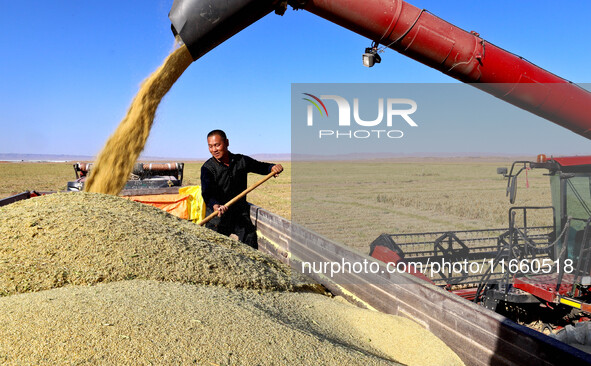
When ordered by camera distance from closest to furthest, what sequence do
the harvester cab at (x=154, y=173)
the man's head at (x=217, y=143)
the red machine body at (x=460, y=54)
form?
the red machine body at (x=460, y=54) < the man's head at (x=217, y=143) < the harvester cab at (x=154, y=173)

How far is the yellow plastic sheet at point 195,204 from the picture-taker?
5748 millimetres

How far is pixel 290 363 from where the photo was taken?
5.09 ft

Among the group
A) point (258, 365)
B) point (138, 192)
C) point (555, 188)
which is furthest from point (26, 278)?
point (555, 188)

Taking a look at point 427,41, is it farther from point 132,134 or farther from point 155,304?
point 132,134

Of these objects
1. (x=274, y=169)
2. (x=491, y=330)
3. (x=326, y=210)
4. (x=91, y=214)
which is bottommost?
(x=326, y=210)

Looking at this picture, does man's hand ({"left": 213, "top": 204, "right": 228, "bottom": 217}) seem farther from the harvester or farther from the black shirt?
the harvester

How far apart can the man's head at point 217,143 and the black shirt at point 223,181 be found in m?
0.09

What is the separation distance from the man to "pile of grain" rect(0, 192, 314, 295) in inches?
45.6

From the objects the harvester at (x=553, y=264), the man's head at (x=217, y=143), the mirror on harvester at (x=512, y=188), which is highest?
the man's head at (x=217, y=143)


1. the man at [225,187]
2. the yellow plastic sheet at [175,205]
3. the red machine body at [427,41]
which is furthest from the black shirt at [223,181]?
the red machine body at [427,41]

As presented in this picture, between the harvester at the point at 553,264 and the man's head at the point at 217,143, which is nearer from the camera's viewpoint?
the harvester at the point at 553,264

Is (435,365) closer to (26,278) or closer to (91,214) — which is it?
(26,278)

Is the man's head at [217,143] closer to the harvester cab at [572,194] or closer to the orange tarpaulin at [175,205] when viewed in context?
the orange tarpaulin at [175,205]

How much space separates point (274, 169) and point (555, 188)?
297 cm
